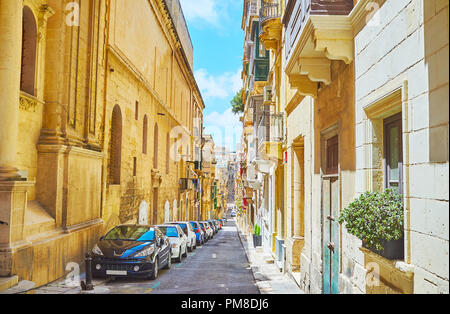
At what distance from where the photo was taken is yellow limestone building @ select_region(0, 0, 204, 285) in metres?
8.70

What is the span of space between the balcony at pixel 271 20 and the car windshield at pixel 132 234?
27.3ft

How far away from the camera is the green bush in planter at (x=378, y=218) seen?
450 cm

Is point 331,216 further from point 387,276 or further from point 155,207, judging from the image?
point 155,207

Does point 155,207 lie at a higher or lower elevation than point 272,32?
lower

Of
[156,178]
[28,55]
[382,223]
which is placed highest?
[28,55]

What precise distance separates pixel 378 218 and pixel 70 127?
9.93 metres

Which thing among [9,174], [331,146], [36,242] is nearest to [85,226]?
[36,242]

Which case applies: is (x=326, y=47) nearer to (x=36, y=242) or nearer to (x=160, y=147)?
(x=36, y=242)

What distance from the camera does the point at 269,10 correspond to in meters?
14.9

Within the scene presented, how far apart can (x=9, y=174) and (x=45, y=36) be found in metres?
4.82

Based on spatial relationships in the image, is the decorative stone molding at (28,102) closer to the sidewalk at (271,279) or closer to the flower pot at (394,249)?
the sidewalk at (271,279)

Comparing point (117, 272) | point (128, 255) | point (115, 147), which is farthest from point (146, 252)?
point (115, 147)

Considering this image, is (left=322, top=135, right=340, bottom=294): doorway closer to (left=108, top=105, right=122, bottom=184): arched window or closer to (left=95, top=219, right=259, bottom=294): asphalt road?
(left=95, top=219, right=259, bottom=294): asphalt road

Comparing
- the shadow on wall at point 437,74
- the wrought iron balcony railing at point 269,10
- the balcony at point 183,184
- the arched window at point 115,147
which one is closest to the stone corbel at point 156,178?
the arched window at point 115,147
